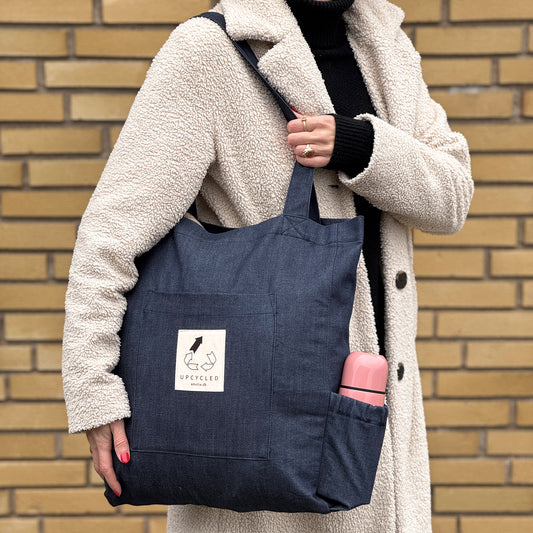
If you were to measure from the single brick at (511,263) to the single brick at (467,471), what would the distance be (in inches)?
26.2

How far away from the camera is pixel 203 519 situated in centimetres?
138

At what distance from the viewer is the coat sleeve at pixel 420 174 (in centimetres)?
129

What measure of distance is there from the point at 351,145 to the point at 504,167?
3.54ft

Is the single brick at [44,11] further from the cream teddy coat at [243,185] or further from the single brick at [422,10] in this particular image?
the single brick at [422,10]

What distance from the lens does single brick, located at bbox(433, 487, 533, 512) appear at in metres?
2.26

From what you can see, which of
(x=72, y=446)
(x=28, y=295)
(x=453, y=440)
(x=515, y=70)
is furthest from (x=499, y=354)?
(x=28, y=295)

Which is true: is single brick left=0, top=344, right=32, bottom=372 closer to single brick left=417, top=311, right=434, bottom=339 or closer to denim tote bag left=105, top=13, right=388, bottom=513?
denim tote bag left=105, top=13, right=388, bottom=513

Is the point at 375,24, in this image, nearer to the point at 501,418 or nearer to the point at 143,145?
the point at 143,145

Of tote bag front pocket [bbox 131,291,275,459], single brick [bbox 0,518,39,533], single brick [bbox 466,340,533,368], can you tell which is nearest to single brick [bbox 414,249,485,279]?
single brick [bbox 466,340,533,368]

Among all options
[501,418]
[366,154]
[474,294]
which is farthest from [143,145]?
[501,418]

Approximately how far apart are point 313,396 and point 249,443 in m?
0.14

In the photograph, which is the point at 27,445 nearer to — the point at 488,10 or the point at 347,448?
the point at 347,448

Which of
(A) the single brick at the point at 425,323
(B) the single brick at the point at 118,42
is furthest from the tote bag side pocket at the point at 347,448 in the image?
(B) the single brick at the point at 118,42

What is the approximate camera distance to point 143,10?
2.04m
